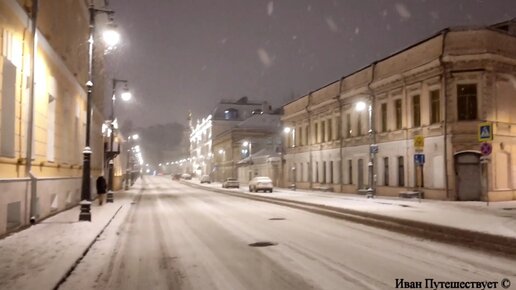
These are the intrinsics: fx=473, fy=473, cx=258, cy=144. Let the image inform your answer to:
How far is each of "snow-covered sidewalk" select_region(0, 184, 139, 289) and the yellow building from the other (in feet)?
3.32

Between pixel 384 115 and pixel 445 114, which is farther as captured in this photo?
pixel 384 115

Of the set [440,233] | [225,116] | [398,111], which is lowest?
[440,233]

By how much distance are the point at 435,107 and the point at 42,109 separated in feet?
74.6

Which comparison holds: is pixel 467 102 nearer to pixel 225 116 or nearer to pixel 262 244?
pixel 262 244

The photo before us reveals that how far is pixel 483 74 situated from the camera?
1094 inches

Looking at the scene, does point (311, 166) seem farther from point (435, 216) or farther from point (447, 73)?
point (435, 216)

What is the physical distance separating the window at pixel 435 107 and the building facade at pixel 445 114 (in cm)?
6

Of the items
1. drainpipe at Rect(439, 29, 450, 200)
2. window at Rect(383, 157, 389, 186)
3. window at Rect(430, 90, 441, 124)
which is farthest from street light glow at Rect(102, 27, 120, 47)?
window at Rect(383, 157, 389, 186)

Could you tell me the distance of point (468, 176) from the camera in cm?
2772

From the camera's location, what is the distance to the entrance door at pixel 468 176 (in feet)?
90.4

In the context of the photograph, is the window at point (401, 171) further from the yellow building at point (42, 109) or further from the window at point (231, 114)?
the window at point (231, 114)

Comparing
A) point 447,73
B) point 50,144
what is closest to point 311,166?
point 447,73

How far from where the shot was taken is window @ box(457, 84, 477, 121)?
92.2 ft

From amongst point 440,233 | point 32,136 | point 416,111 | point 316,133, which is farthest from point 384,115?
point 32,136
